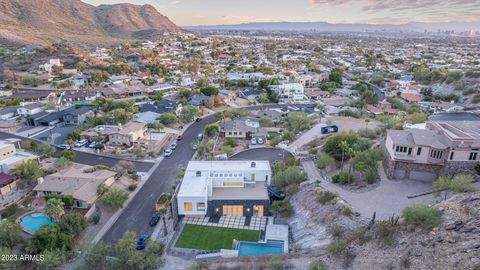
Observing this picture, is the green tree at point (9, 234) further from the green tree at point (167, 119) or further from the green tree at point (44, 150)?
the green tree at point (167, 119)

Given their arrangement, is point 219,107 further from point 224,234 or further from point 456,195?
point 456,195

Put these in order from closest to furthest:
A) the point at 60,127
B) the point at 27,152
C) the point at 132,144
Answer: the point at 27,152
the point at 132,144
the point at 60,127

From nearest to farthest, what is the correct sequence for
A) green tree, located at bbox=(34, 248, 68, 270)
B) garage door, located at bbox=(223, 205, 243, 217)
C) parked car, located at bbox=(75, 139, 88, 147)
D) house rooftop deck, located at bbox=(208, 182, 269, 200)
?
green tree, located at bbox=(34, 248, 68, 270) < garage door, located at bbox=(223, 205, 243, 217) < house rooftop deck, located at bbox=(208, 182, 269, 200) < parked car, located at bbox=(75, 139, 88, 147)

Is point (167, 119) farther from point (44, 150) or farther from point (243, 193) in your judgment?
point (243, 193)

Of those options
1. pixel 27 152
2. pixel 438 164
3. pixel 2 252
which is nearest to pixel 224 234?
pixel 2 252

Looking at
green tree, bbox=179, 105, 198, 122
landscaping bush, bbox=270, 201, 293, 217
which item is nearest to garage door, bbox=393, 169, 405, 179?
landscaping bush, bbox=270, 201, 293, 217

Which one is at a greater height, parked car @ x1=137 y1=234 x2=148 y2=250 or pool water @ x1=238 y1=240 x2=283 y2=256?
pool water @ x1=238 y1=240 x2=283 y2=256

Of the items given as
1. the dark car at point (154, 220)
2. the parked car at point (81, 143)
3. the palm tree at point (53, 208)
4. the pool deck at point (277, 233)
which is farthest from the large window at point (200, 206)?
the parked car at point (81, 143)

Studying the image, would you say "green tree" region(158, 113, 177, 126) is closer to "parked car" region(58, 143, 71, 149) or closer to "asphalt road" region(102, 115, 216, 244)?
"asphalt road" region(102, 115, 216, 244)
